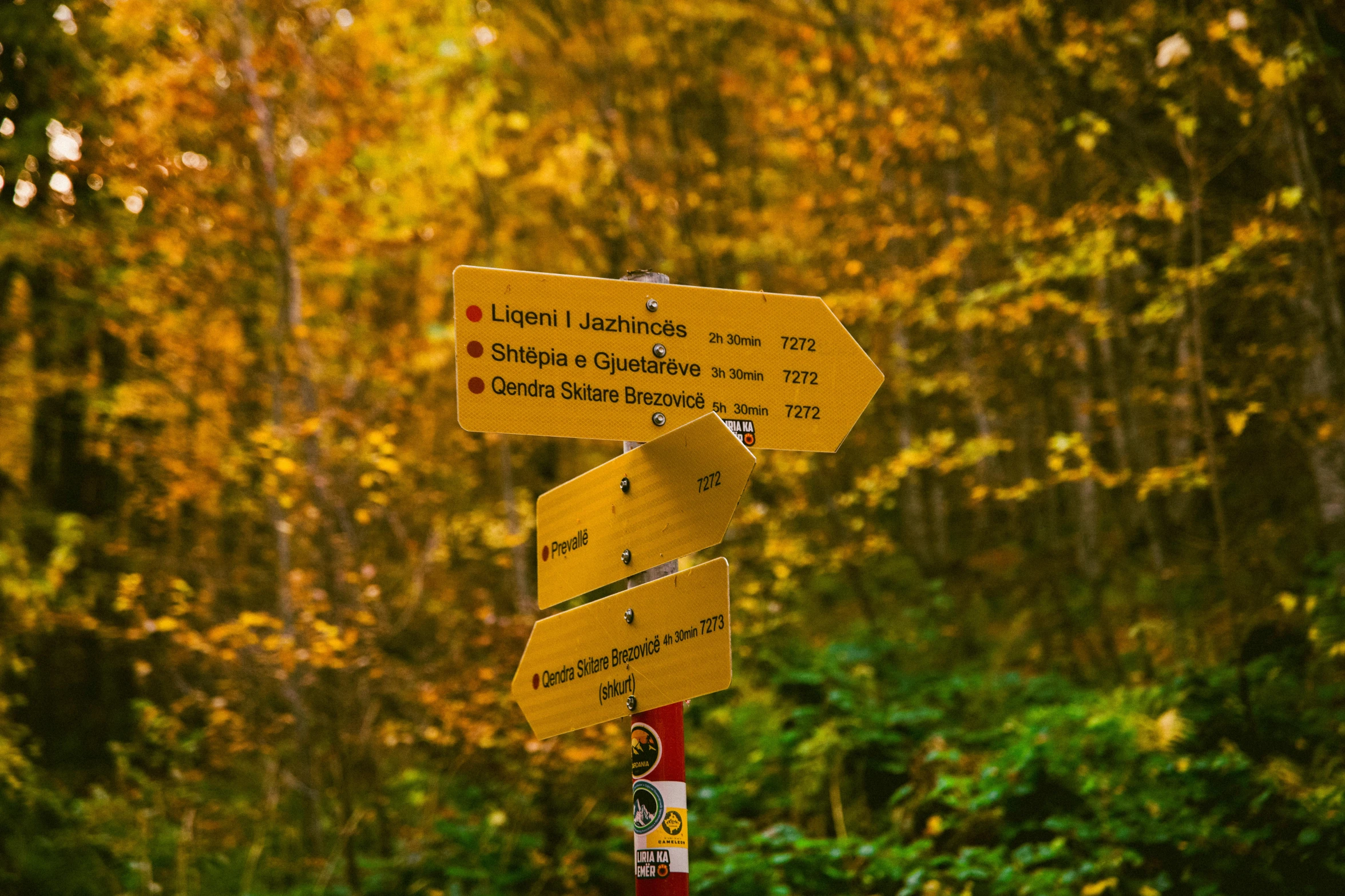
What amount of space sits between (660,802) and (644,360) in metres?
1.10

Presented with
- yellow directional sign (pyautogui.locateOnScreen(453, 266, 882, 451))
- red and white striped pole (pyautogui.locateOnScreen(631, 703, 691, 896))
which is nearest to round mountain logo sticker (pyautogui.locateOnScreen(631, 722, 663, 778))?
red and white striped pole (pyautogui.locateOnScreen(631, 703, 691, 896))

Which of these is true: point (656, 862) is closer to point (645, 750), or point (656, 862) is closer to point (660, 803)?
point (660, 803)

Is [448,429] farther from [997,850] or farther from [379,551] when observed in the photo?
[997,850]

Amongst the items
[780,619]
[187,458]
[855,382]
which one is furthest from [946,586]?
[855,382]

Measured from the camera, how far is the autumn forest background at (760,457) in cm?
661

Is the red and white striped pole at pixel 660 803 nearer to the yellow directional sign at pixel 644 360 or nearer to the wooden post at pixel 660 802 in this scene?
the wooden post at pixel 660 802

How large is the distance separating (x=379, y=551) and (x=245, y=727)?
5.48ft

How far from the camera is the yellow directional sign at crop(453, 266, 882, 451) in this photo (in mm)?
2615

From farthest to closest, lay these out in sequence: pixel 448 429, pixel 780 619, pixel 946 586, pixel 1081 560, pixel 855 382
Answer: pixel 448 429 → pixel 946 586 → pixel 1081 560 → pixel 780 619 → pixel 855 382

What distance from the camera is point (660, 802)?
2.48 meters

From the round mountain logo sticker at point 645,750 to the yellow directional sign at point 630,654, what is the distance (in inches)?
3.0

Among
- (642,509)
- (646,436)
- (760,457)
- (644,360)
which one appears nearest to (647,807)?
(642,509)

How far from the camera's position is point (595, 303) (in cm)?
271

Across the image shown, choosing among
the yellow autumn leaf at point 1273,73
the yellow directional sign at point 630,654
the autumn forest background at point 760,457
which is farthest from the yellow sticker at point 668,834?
the yellow autumn leaf at point 1273,73
